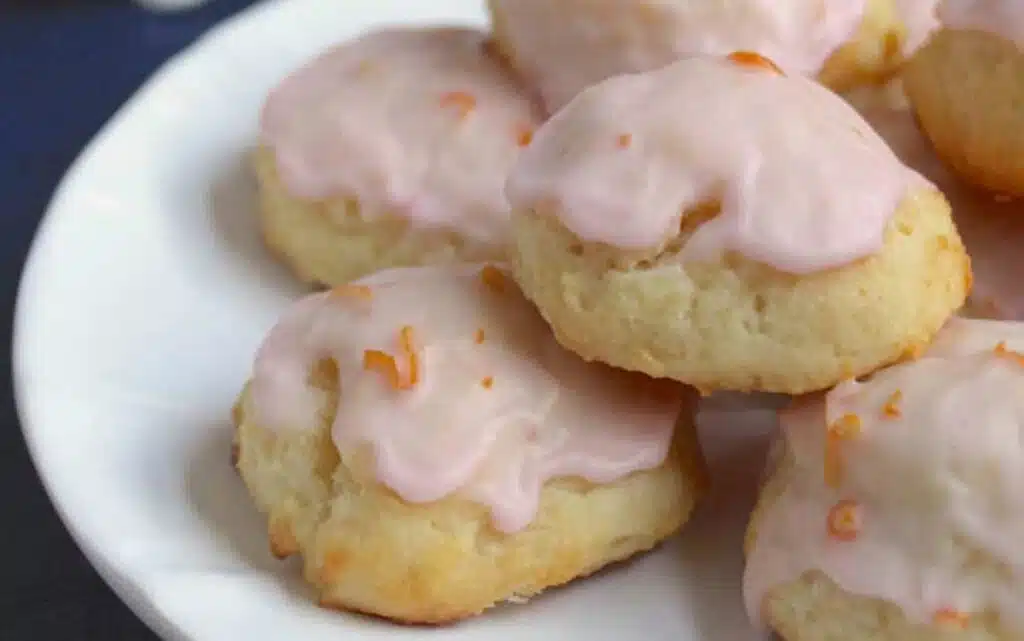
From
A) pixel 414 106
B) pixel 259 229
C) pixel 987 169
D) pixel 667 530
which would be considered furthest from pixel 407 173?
pixel 987 169

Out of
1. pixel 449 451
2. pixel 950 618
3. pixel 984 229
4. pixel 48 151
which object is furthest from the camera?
pixel 48 151

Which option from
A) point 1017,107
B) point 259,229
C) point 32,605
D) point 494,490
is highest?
point 1017,107

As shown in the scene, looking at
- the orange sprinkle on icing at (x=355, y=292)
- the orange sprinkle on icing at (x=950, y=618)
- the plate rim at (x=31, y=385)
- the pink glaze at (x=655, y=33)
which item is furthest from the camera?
the pink glaze at (x=655, y=33)

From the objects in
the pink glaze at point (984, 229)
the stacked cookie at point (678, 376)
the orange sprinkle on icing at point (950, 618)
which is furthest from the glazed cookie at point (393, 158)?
the orange sprinkle on icing at point (950, 618)

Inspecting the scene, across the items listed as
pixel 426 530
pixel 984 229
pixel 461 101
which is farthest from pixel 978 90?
pixel 426 530

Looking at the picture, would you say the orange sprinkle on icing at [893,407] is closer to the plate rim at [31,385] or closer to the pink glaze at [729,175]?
the pink glaze at [729,175]

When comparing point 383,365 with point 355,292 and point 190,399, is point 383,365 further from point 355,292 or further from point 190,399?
point 190,399

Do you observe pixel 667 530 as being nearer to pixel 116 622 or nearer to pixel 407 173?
pixel 407 173
